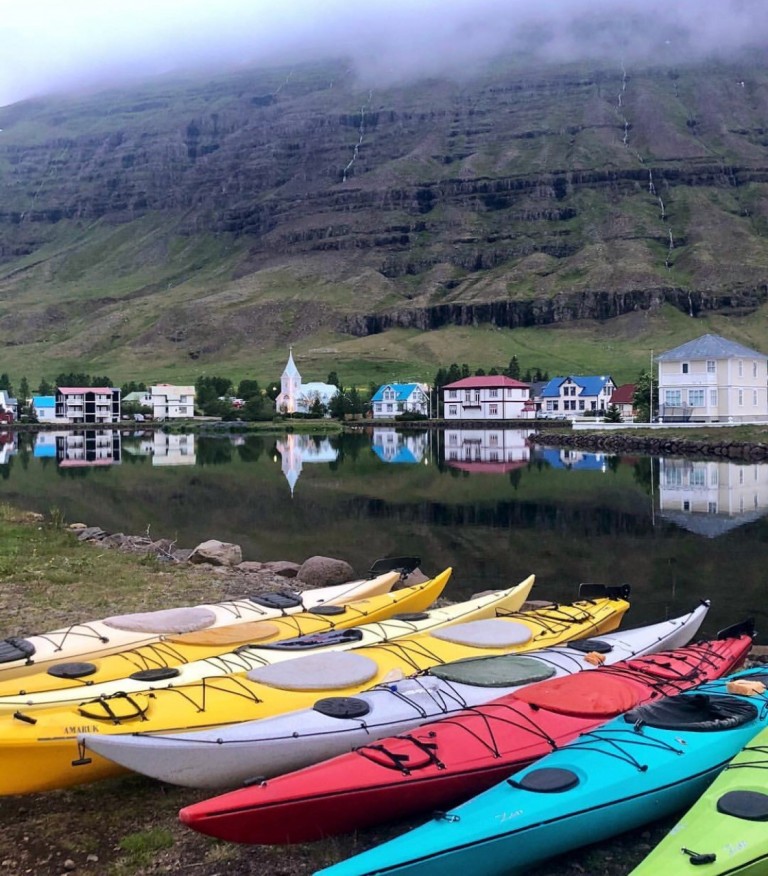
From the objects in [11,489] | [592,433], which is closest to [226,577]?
[11,489]

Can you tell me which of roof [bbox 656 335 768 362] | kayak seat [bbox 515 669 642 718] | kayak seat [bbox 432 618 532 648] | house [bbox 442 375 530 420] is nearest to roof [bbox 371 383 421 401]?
house [bbox 442 375 530 420]

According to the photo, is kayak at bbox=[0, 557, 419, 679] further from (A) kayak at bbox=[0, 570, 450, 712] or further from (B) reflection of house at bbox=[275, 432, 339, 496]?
(B) reflection of house at bbox=[275, 432, 339, 496]

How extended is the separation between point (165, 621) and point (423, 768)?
6.38 meters

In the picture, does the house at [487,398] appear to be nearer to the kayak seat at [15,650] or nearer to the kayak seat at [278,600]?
the kayak seat at [278,600]

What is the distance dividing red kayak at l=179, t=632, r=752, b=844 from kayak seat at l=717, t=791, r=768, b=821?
77.8 inches

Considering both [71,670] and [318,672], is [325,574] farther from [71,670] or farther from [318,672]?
[71,670]

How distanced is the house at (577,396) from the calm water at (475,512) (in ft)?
209

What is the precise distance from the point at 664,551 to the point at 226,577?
14.5 meters

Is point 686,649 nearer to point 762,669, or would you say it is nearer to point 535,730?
point 762,669

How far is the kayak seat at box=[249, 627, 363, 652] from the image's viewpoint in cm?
1167

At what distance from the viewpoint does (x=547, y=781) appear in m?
7.48

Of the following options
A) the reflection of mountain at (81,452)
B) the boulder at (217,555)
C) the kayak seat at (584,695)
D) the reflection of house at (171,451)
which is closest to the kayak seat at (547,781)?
the kayak seat at (584,695)

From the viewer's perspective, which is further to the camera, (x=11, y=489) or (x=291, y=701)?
(x=11, y=489)

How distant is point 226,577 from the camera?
20.9 metres
